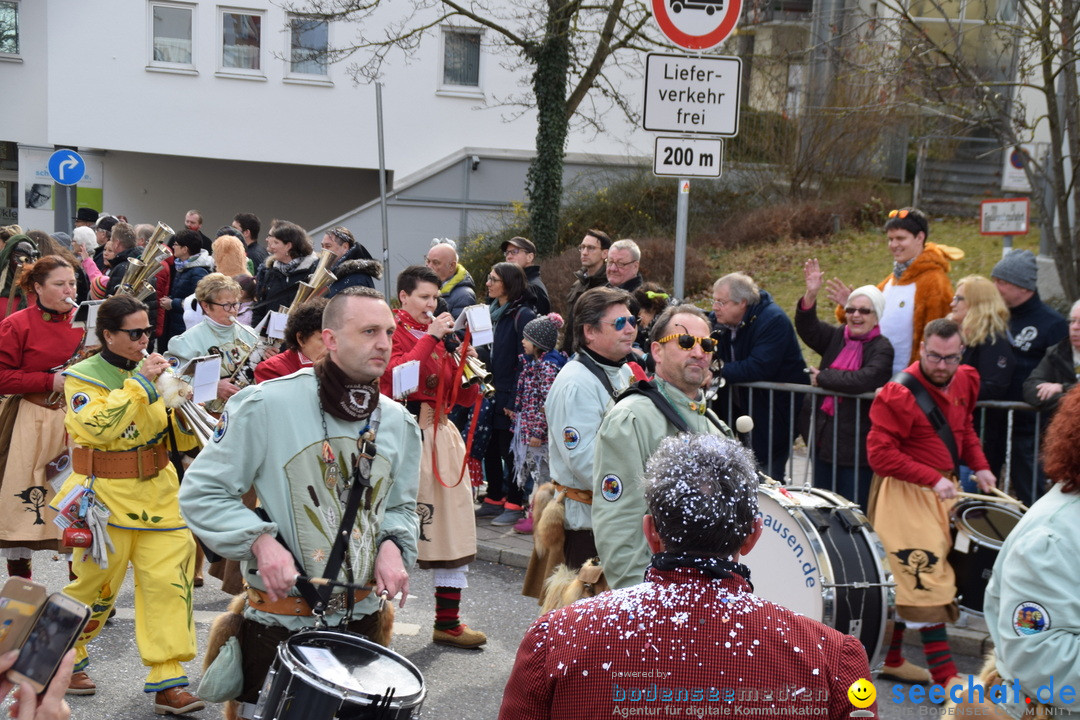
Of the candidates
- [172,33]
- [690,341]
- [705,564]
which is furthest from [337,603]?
[172,33]

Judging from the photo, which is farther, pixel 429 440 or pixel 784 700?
pixel 429 440

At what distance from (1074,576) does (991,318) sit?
425 centimetres

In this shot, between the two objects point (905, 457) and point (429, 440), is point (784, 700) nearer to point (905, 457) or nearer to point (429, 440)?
point (905, 457)

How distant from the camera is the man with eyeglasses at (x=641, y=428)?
383cm

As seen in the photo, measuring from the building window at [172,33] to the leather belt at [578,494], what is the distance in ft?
77.0

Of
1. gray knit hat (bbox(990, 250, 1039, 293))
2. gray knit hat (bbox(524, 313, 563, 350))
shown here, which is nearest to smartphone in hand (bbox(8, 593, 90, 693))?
gray knit hat (bbox(524, 313, 563, 350))

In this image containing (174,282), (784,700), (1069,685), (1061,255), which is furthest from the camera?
(174,282)

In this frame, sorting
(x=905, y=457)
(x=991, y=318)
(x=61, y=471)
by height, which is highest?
(x=991, y=318)

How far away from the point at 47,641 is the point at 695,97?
513cm

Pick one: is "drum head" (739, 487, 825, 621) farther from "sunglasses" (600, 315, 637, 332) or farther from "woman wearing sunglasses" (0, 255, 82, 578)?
"woman wearing sunglasses" (0, 255, 82, 578)

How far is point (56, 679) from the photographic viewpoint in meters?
2.26

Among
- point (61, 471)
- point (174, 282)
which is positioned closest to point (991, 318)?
point (61, 471)

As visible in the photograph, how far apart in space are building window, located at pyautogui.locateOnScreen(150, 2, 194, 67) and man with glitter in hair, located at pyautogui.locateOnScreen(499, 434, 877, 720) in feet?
84.6

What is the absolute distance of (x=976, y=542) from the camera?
5.18m
